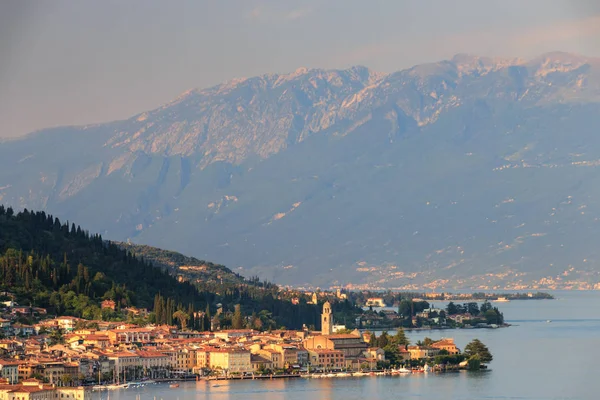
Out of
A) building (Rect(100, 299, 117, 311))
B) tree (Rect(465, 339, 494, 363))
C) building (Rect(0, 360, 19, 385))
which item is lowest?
building (Rect(0, 360, 19, 385))

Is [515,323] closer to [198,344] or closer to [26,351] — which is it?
[198,344]

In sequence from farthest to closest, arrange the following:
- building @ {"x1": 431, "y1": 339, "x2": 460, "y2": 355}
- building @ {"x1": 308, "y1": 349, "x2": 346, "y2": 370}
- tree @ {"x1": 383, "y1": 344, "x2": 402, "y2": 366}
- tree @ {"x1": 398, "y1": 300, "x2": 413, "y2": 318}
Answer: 1. tree @ {"x1": 398, "y1": 300, "x2": 413, "y2": 318}
2. building @ {"x1": 431, "y1": 339, "x2": 460, "y2": 355}
3. tree @ {"x1": 383, "y1": 344, "x2": 402, "y2": 366}
4. building @ {"x1": 308, "y1": 349, "x2": 346, "y2": 370}

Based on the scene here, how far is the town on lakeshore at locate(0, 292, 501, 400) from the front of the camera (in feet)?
258

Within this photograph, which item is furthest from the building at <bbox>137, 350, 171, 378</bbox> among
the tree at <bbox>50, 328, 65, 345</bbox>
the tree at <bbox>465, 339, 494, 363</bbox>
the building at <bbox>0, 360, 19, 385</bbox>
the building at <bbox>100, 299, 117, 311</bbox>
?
the building at <bbox>100, 299, 117, 311</bbox>

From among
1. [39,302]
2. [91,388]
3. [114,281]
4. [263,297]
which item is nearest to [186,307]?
[114,281]

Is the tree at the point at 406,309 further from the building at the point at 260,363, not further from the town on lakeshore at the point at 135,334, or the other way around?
the building at the point at 260,363

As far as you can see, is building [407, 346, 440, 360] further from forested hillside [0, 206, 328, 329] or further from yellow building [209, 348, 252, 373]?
forested hillside [0, 206, 328, 329]

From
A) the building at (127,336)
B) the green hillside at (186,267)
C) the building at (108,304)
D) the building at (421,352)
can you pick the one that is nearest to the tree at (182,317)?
the building at (108,304)

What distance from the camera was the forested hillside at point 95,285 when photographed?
101 meters

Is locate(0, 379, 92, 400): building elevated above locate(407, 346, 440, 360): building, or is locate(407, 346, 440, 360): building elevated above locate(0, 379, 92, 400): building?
locate(407, 346, 440, 360): building

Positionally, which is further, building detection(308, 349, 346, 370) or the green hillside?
the green hillside

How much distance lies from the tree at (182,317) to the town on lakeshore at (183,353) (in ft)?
5.82

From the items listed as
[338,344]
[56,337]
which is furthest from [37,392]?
[338,344]

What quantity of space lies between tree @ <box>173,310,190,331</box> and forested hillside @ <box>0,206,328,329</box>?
0.44 ft
